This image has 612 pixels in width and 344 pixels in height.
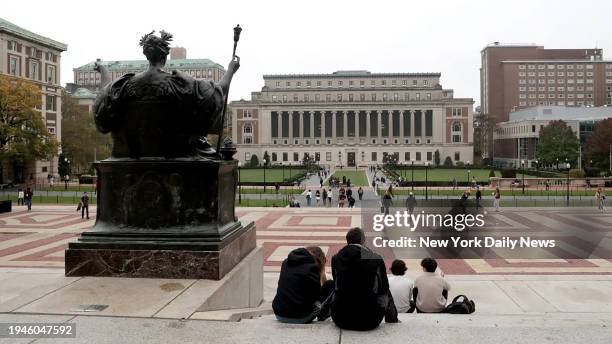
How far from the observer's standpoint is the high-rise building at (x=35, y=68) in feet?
201

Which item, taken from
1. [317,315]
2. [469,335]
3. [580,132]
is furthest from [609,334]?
[580,132]

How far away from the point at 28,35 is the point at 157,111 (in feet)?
214

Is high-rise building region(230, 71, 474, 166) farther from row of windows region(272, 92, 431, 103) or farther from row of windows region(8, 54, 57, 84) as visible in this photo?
row of windows region(8, 54, 57, 84)

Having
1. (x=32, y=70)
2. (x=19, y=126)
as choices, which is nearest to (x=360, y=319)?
(x=19, y=126)

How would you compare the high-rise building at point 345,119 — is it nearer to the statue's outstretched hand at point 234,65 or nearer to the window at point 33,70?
the window at point 33,70

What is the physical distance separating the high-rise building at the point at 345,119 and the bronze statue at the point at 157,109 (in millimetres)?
126013

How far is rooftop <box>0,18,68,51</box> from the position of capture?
60.6 meters

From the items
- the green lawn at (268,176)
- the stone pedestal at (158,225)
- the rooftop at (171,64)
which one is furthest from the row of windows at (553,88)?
the stone pedestal at (158,225)

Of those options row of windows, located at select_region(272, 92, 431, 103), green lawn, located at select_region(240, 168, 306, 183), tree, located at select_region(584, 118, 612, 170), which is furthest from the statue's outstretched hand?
row of windows, located at select_region(272, 92, 431, 103)

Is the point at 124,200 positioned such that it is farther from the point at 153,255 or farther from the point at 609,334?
the point at 609,334

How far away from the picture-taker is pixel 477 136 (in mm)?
143625

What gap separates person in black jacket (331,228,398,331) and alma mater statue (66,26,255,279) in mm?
2249

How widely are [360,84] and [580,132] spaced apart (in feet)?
179

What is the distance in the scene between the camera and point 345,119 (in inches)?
5359
